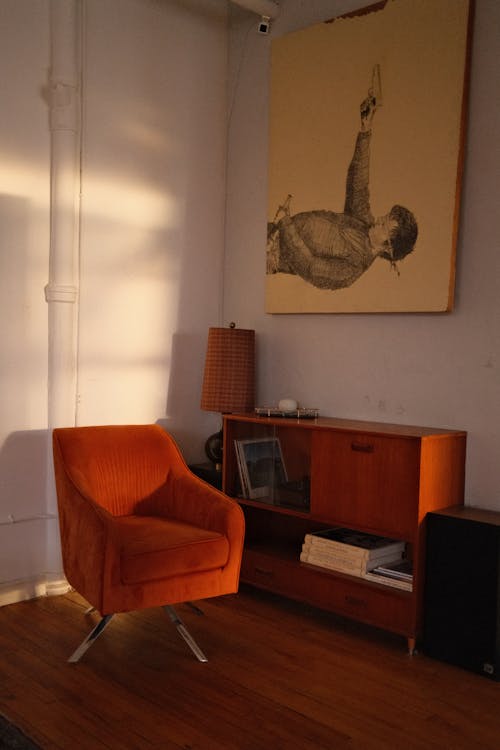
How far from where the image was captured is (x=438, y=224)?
11.9 ft

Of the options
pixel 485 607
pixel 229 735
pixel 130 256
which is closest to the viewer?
pixel 229 735

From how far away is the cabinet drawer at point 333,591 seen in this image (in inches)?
133

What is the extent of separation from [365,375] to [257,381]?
31.7 inches

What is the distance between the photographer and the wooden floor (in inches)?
102

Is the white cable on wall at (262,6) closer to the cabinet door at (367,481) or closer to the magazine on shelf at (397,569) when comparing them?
the cabinet door at (367,481)

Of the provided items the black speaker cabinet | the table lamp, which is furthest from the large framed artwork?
the black speaker cabinet

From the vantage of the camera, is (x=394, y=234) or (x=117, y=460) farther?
(x=394, y=234)

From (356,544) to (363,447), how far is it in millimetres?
482

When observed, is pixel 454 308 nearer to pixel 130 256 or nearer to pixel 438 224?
pixel 438 224

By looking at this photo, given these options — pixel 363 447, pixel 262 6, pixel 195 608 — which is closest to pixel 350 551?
pixel 363 447

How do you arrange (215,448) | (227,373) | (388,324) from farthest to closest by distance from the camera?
(215,448)
(227,373)
(388,324)

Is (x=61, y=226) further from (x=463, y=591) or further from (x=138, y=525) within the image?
(x=463, y=591)

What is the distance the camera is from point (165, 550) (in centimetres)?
305

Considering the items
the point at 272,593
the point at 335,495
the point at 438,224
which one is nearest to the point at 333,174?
the point at 438,224
